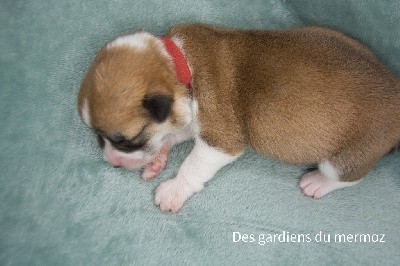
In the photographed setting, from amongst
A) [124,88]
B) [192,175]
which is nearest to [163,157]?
[192,175]

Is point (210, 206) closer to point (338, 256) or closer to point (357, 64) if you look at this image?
point (338, 256)

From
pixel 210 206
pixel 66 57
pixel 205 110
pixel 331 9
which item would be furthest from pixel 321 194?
pixel 66 57

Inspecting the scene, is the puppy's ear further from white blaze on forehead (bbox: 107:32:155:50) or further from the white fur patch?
the white fur patch

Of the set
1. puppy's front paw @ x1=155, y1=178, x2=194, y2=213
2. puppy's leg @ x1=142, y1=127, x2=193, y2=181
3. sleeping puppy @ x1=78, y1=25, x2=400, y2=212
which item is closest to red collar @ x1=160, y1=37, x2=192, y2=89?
sleeping puppy @ x1=78, y1=25, x2=400, y2=212

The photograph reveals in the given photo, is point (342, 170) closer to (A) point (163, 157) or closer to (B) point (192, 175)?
(B) point (192, 175)

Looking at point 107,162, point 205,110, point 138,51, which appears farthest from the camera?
point 107,162

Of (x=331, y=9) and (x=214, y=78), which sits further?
(x=331, y=9)

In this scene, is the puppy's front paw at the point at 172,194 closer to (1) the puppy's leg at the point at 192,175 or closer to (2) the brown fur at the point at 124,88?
(1) the puppy's leg at the point at 192,175

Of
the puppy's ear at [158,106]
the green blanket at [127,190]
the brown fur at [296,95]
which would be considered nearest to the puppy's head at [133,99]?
the puppy's ear at [158,106]
